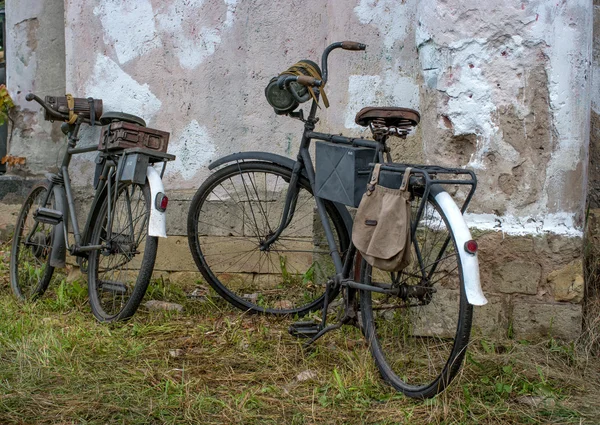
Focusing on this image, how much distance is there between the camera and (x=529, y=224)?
3.56 meters

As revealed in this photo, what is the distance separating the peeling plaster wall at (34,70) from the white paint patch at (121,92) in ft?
2.99

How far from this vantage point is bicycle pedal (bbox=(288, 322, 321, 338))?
366 centimetres

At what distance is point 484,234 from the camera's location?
3582 millimetres

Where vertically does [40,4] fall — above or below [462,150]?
above

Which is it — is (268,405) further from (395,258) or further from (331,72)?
(331,72)

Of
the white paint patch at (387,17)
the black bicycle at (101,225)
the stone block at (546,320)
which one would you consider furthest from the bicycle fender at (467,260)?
the white paint patch at (387,17)

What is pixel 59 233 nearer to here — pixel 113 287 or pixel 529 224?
pixel 113 287

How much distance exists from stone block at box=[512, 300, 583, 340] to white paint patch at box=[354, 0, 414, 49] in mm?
1727

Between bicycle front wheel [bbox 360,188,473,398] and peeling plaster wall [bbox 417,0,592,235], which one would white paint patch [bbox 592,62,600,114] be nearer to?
peeling plaster wall [bbox 417,0,592,235]

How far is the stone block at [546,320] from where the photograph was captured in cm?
354

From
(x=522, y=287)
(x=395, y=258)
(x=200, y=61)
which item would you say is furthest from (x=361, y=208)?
(x=200, y=61)

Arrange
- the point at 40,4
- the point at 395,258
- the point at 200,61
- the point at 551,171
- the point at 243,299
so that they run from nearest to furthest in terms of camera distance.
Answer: the point at 395,258 → the point at 551,171 → the point at 243,299 → the point at 200,61 → the point at 40,4

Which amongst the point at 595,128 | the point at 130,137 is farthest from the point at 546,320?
the point at 130,137

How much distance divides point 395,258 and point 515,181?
951mm
